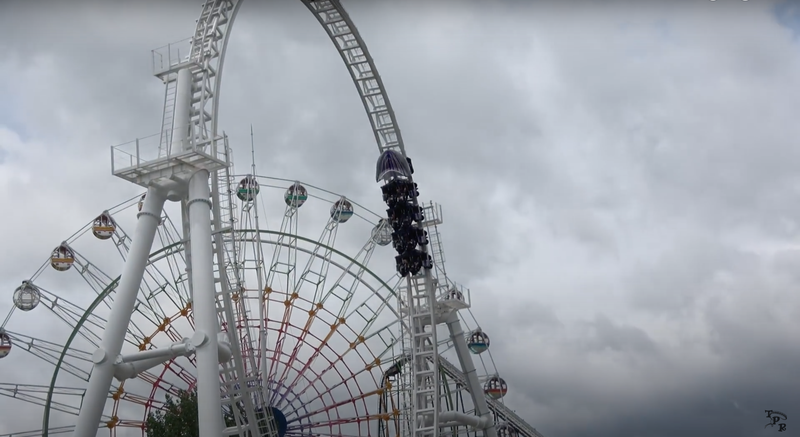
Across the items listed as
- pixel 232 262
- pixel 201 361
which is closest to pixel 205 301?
pixel 201 361

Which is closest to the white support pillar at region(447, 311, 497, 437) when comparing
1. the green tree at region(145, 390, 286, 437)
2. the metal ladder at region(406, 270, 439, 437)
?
the metal ladder at region(406, 270, 439, 437)

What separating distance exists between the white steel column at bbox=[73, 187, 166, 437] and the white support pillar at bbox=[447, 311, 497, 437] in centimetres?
1936

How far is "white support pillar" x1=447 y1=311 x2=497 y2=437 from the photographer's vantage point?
41.2 meters

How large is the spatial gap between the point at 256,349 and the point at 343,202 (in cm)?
942

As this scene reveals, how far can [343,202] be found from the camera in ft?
147

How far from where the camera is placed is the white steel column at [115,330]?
23.0m

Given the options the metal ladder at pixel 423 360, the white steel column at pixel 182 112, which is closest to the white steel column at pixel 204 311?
the white steel column at pixel 182 112

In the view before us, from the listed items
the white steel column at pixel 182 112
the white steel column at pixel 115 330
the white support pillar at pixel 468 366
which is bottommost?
the white steel column at pixel 115 330

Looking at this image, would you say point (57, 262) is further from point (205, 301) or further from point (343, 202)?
point (205, 301)

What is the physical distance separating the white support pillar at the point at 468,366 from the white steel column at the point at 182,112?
1900 cm

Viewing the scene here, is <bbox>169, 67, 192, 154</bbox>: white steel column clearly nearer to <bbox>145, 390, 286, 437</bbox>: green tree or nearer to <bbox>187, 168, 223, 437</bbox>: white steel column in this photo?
<bbox>187, 168, 223, 437</bbox>: white steel column

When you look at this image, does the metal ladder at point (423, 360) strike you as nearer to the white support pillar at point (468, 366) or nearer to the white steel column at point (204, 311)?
the white support pillar at point (468, 366)

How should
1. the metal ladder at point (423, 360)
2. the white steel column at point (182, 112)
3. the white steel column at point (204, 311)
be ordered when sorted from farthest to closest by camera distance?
the metal ladder at point (423, 360)
the white steel column at point (182, 112)
the white steel column at point (204, 311)

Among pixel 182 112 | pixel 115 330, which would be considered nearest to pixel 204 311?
pixel 115 330
